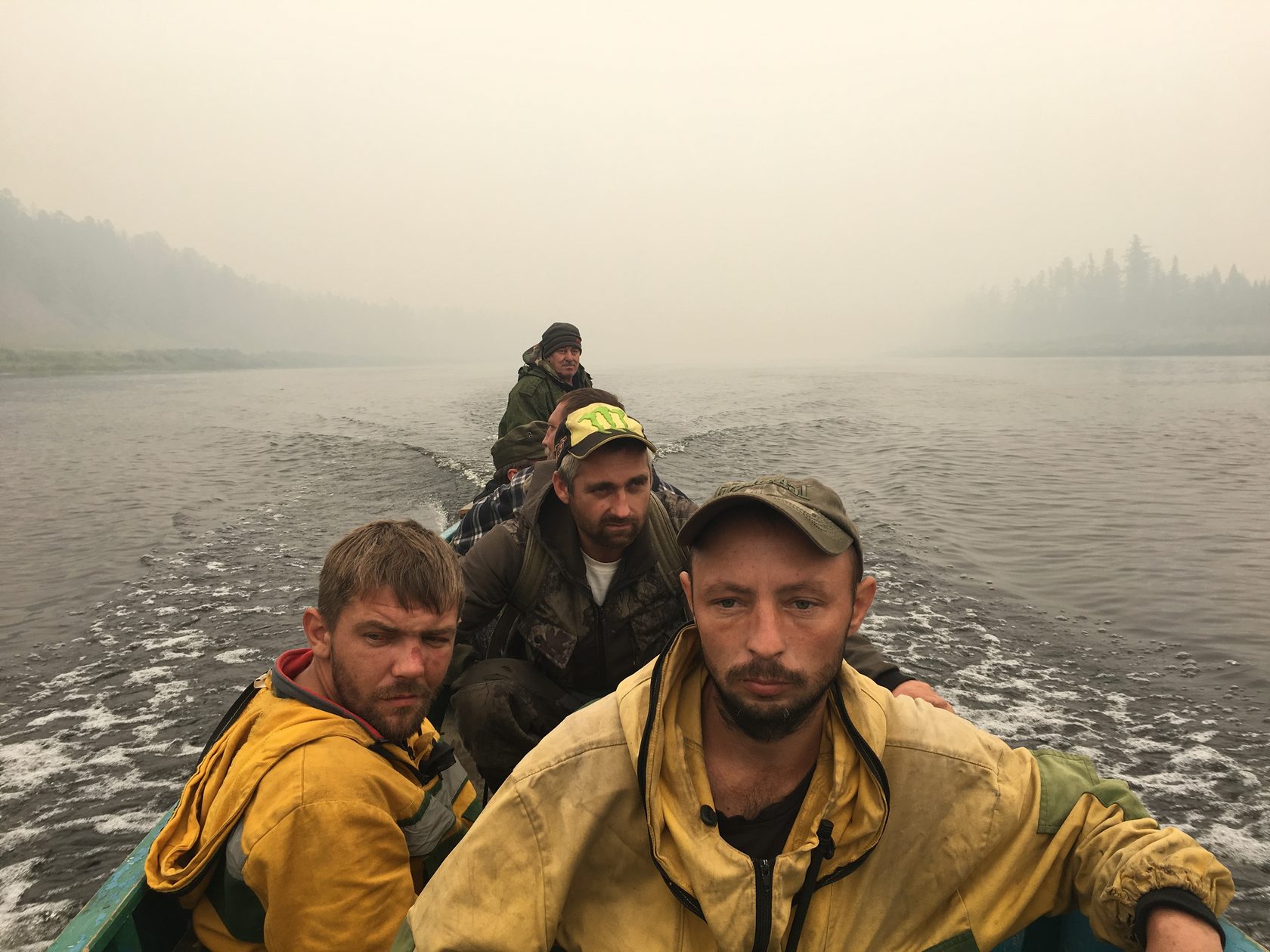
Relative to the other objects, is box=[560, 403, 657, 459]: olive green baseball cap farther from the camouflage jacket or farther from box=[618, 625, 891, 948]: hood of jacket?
box=[618, 625, 891, 948]: hood of jacket

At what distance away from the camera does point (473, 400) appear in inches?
1633

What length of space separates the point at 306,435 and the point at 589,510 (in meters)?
25.4

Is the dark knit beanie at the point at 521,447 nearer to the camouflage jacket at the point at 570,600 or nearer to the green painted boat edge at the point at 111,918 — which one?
the camouflage jacket at the point at 570,600

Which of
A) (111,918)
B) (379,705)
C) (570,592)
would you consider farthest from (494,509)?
(111,918)

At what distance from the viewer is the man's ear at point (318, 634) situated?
2516 mm

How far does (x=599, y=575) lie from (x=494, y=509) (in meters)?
1.52

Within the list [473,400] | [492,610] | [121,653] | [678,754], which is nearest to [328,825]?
[678,754]

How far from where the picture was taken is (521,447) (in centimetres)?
812

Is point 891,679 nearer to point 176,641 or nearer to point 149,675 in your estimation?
point 149,675

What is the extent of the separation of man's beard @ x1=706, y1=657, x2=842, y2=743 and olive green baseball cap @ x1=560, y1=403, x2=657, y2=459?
77.3 inches

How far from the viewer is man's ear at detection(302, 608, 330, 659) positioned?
99.0 inches

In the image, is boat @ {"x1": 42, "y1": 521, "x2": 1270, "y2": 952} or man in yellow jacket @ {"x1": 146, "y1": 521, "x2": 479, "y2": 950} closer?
man in yellow jacket @ {"x1": 146, "y1": 521, "x2": 479, "y2": 950}

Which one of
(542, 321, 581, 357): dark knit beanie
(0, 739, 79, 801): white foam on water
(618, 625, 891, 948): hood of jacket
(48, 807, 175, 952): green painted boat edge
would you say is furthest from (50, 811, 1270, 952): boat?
(542, 321, 581, 357): dark knit beanie

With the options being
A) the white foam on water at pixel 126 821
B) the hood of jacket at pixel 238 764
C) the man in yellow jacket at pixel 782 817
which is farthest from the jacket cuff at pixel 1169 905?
the white foam on water at pixel 126 821
